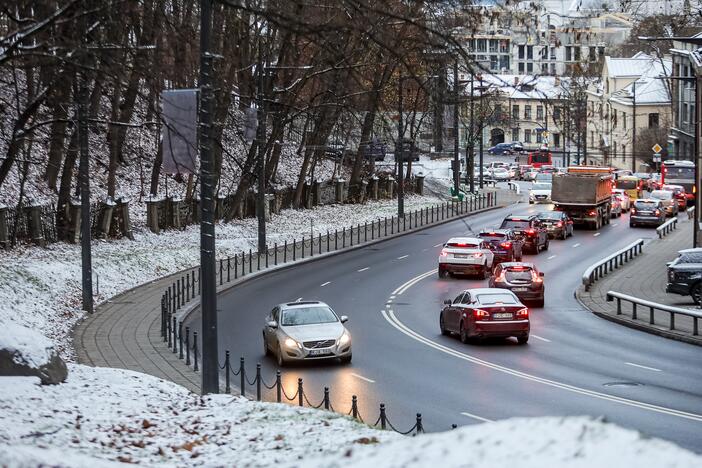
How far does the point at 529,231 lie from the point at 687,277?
15669 millimetres

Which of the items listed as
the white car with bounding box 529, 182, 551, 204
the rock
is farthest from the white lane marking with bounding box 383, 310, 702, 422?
the white car with bounding box 529, 182, 551, 204

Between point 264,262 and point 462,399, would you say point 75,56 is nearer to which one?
point 462,399

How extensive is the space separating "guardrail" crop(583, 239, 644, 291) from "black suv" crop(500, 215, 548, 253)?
3.95 meters

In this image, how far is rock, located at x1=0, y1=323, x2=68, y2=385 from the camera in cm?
1650

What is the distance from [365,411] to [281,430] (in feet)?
23.7

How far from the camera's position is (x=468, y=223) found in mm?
65625

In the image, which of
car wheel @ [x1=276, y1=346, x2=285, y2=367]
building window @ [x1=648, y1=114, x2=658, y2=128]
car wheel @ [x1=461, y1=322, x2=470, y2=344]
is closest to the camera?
car wheel @ [x1=276, y1=346, x2=285, y2=367]

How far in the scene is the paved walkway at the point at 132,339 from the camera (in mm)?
24656

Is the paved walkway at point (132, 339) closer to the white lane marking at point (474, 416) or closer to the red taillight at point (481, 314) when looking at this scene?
the white lane marking at point (474, 416)

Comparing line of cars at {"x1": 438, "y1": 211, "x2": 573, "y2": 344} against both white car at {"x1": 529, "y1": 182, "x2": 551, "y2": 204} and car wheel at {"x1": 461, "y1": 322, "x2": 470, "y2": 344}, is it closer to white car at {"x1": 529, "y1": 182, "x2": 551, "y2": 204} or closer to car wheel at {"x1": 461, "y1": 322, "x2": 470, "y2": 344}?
car wheel at {"x1": 461, "y1": 322, "x2": 470, "y2": 344}

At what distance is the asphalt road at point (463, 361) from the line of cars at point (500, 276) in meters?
0.47

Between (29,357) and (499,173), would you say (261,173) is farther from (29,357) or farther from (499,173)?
(499,173)

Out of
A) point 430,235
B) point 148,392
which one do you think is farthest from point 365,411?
point 430,235

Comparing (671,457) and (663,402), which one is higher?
(671,457)
